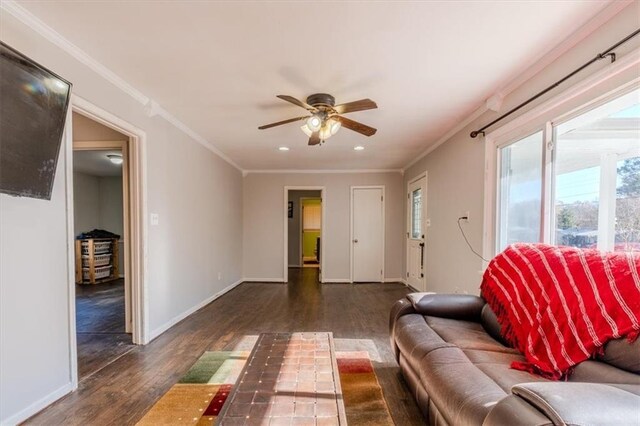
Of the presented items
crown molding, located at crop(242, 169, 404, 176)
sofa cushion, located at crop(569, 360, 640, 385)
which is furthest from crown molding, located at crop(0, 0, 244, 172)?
sofa cushion, located at crop(569, 360, 640, 385)

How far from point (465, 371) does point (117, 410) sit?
2086mm

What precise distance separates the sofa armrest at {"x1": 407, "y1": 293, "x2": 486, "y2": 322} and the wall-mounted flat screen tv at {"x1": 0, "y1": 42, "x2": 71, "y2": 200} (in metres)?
2.60

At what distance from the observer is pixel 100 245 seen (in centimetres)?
598

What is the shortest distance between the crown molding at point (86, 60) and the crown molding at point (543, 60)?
10.5 ft

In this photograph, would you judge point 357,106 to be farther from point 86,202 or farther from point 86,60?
point 86,202

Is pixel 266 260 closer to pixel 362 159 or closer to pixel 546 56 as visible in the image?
pixel 362 159

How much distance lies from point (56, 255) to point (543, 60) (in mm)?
3610

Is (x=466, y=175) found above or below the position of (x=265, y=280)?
above

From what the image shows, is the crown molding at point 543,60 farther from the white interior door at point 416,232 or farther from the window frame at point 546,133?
the white interior door at point 416,232

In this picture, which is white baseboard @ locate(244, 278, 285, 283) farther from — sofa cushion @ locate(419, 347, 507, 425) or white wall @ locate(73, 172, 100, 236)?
sofa cushion @ locate(419, 347, 507, 425)

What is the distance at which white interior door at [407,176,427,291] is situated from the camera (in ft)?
16.4

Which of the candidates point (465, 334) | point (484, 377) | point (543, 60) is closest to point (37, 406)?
point (484, 377)

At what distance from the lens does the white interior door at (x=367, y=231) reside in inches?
245

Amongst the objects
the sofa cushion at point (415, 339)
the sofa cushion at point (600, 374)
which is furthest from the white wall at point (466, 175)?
the sofa cushion at point (600, 374)
